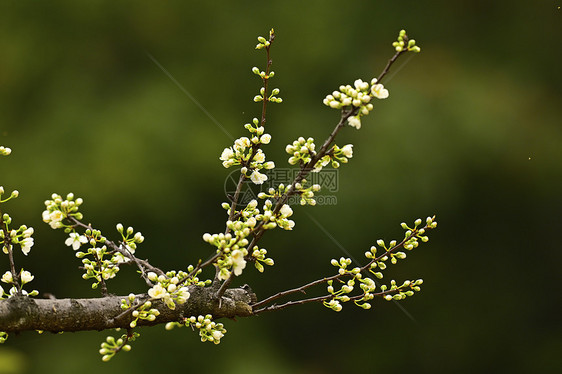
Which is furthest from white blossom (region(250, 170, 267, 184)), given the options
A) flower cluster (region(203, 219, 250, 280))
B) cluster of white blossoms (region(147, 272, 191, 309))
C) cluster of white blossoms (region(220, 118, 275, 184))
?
cluster of white blossoms (region(147, 272, 191, 309))

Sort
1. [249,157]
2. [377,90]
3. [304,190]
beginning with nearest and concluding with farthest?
[377,90] < [304,190] < [249,157]

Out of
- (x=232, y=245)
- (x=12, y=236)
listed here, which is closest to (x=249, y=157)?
(x=232, y=245)

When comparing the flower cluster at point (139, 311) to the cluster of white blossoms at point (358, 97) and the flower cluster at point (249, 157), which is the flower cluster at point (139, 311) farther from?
the cluster of white blossoms at point (358, 97)

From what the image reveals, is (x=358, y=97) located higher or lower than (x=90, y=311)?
higher

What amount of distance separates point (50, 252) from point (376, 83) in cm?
414

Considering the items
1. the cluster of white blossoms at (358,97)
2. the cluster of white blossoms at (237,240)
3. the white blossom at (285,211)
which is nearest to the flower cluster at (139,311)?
the cluster of white blossoms at (237,240)

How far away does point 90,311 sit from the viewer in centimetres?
150

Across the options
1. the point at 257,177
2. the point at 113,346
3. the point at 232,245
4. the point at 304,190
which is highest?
the point at 257,177

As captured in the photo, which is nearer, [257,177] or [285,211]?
[285,211]

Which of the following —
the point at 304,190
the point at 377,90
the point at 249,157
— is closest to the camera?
the point at 377,90

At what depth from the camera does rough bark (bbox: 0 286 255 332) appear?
4.65ft

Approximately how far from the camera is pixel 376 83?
134cm

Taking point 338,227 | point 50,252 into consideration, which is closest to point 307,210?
point 338,227

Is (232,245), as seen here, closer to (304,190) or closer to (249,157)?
(304,190)
